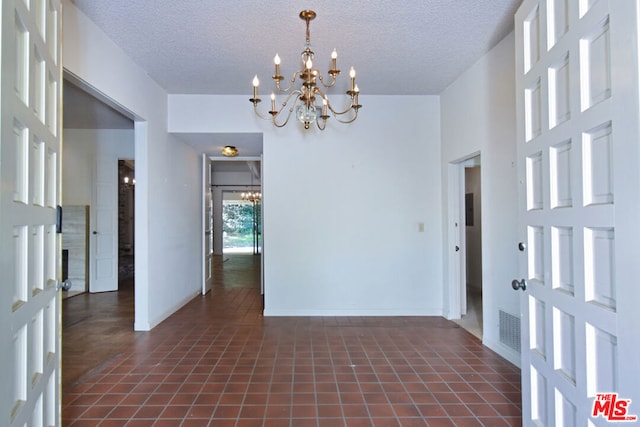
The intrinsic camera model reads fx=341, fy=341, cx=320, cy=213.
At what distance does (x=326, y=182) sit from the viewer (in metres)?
4.25

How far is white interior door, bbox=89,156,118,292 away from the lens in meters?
5.65

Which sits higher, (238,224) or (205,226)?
(205,226)

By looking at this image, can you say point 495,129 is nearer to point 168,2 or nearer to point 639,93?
point 639,93

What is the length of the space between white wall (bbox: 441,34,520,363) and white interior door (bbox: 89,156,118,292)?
5.51 metres

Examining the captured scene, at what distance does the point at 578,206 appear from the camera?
1264mm

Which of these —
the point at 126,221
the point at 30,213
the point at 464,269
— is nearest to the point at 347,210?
the point at 464,269

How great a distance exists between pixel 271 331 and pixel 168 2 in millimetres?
3053

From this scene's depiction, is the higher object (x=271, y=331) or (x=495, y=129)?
(x=495, y=129)

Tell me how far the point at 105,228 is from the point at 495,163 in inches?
232

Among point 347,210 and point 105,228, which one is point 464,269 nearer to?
point 347,210

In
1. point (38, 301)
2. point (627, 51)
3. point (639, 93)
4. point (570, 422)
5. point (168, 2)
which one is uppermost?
point (168, 2)

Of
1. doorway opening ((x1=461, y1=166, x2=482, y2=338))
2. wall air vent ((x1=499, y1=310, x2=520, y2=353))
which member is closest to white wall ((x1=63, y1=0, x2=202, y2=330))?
wall air vent ((x1=499, y1=310, x2=520, y2=353))

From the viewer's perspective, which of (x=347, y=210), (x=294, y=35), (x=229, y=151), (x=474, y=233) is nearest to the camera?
(x=294, y=35)

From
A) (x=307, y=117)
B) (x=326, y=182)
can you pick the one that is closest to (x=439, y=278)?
(x=326, y=182)
